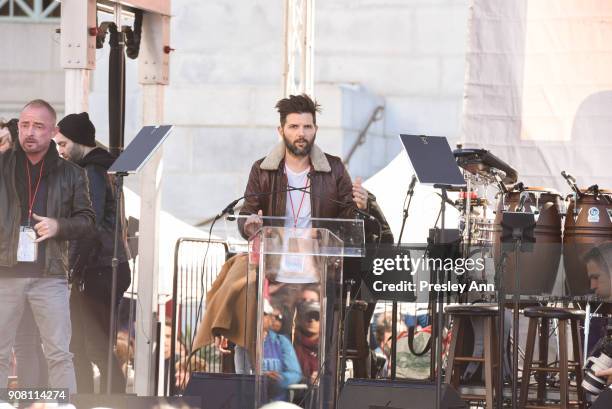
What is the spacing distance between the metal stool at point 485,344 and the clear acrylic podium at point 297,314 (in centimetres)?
151

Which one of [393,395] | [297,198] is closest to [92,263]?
[297,198]

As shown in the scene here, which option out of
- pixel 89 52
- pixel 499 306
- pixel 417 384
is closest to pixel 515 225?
pixel 499 306

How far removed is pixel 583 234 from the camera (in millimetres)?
7254

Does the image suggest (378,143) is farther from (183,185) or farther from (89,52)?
(89,52)

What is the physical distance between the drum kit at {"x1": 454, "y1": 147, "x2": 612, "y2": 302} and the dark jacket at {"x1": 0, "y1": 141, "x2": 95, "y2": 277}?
219 centimetres

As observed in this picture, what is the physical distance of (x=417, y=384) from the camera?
6.07 metres

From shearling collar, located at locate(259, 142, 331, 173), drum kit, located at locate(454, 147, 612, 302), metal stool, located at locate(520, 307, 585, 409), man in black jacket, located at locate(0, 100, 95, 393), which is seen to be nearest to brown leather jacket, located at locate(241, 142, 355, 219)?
shearling collar, located at locate(259, 142, 331, 173)

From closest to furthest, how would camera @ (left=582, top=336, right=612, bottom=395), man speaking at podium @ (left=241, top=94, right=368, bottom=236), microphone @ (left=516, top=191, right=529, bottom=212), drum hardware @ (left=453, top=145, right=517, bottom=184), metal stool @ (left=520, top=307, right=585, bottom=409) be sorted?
camera @ (left=582, top=336, right=612, bottom=395) < man speaking at podium @ (left=241, top=94, right=368, bottom=236) < metal stool @ (left=520, top=307, right=585, bottom=409) < microphone @ (left=516, top=191, right=529, bottom=212) < drum hardware @ (left=453, top=145, right=517, bottom=184)

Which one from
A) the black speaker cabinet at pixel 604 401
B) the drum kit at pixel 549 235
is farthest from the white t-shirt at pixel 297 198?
the black speaker cabinet at pixel 604 401

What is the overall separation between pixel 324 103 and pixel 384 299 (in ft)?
24.5

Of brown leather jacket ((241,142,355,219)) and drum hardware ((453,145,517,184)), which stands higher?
drum hardware ((453,145,517,184))

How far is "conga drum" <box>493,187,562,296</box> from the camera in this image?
724cm

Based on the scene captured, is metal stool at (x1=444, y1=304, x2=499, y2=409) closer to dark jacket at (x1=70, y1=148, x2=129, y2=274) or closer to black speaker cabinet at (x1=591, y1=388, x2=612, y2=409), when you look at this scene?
black speaker cabinet at (x1=591, y1=388, x2=612, y2=409)

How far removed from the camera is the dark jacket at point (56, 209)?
645cm
